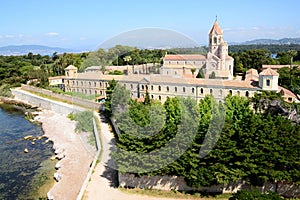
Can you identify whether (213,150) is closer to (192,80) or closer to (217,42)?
(192,80)

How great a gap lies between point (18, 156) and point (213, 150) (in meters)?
12.4

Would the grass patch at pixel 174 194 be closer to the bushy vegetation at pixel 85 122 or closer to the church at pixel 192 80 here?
the bushy vegetation at pixel 85 122

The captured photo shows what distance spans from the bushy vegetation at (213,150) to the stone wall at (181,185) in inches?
14.0

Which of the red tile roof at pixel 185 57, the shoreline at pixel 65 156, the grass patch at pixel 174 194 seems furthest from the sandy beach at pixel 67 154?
the red tile roof at pixel 185 57

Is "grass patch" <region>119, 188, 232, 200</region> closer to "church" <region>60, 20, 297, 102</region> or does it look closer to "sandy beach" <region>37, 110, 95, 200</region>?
"sandy beach" <region>37, 110, 95, 200</region>

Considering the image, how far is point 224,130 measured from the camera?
406 inches

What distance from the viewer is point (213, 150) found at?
33.3 ft

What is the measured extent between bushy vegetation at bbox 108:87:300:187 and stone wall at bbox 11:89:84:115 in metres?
12.5

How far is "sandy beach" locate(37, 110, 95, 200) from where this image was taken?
480 inches

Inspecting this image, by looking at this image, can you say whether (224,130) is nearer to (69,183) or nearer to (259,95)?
(69,183)

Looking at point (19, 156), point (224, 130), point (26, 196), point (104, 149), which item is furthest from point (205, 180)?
point (19, 156)

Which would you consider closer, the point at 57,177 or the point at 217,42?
the point at 57,177

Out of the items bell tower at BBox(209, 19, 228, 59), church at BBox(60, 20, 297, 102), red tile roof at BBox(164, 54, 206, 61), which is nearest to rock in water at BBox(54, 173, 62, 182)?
church at BBox(60, 20, 297, 102)

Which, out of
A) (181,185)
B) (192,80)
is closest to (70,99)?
(192,80)
